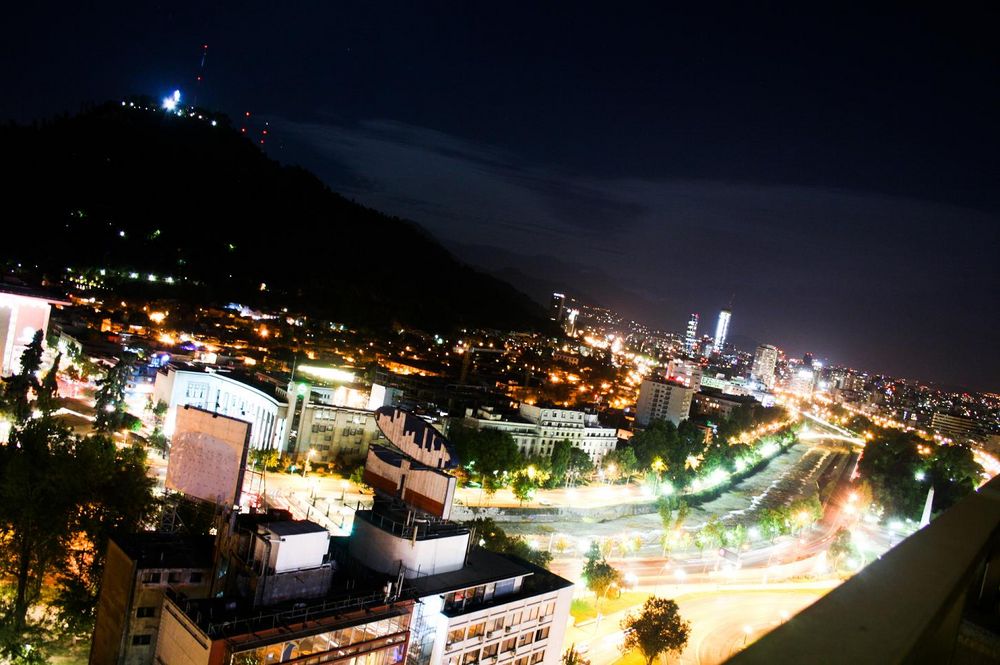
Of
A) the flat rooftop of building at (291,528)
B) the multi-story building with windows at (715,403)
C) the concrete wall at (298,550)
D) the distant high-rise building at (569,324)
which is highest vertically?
the distant high-rise building at (569,324)

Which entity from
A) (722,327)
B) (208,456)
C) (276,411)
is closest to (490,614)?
(208,456)

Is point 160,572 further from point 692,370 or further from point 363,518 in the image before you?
point 692,370

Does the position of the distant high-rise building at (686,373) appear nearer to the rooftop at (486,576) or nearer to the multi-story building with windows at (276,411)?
the multi-story building with windows at (276,411)

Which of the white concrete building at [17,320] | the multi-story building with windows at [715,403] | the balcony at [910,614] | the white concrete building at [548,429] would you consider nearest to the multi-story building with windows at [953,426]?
the multi-story building with windows at [715,403]

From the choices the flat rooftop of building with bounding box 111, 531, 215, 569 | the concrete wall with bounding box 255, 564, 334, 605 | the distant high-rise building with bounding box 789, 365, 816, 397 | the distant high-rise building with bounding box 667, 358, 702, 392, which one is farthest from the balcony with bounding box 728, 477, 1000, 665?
the distant high-rise building with bounding box 789, 365, 816, 397

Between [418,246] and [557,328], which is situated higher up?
[418,246]

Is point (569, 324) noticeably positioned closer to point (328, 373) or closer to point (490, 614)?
point (328, 373)

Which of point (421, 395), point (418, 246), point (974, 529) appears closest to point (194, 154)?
point (418, 246)
